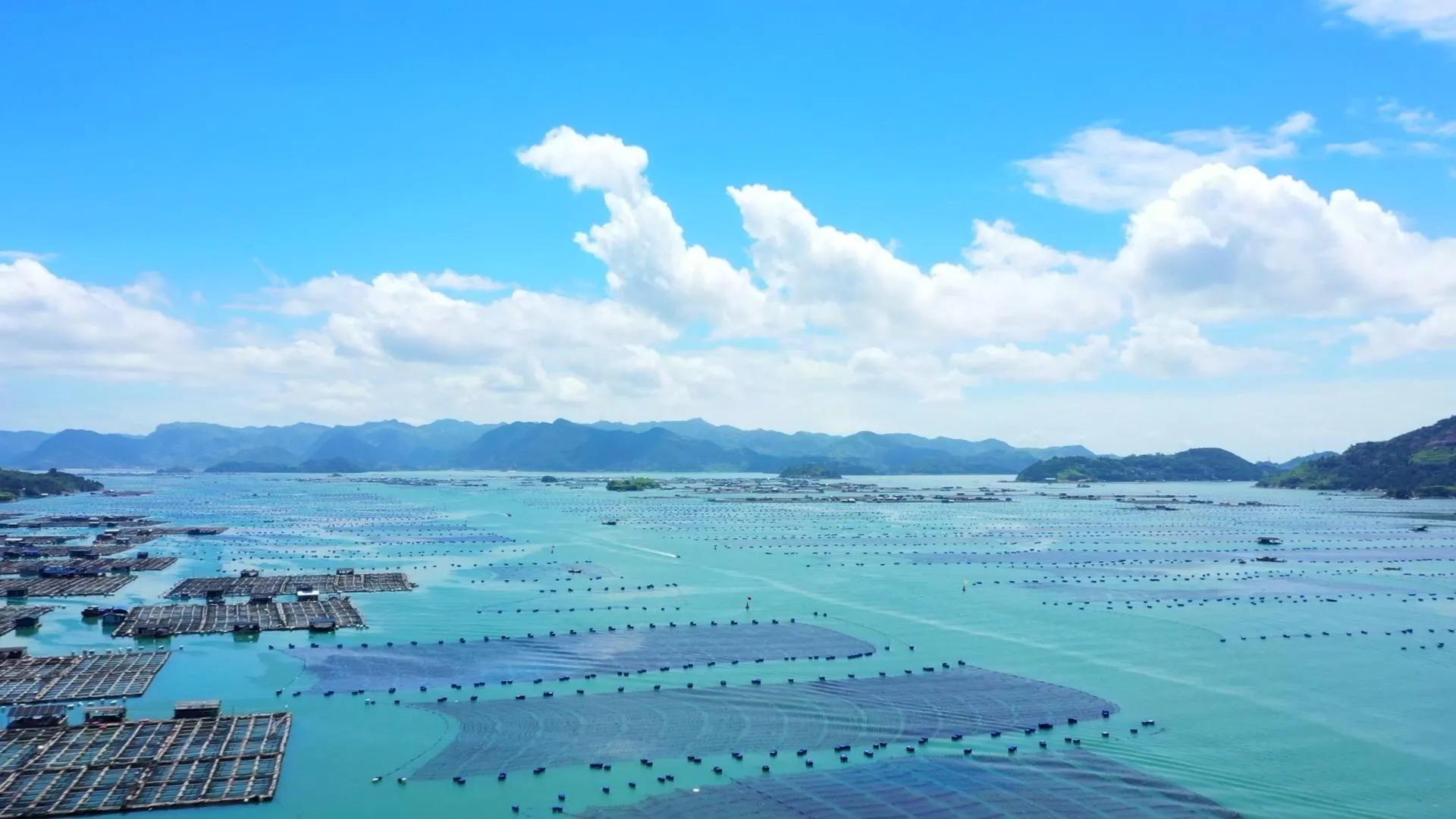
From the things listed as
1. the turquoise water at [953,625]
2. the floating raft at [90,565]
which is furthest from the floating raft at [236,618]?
the floating raft at [90,565]

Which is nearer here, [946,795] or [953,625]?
[946,795]

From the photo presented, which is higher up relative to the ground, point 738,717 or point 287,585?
point 287,585

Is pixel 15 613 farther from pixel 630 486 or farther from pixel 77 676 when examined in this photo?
pixel 630 486

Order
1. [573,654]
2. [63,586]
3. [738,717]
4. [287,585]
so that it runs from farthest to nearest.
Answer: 1. [63,586]
2. [287,585]
3. [573,654]
4. [738,717]

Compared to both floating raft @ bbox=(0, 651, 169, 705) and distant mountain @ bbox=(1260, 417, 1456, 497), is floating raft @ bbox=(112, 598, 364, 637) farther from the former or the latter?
distant mountain @ bbox=(1260, 417, 1456, 497)

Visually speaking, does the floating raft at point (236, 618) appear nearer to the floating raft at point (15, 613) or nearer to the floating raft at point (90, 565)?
the floating raft at point (15, 613)

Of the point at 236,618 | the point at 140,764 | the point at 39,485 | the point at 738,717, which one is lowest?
→ the point at 140,764

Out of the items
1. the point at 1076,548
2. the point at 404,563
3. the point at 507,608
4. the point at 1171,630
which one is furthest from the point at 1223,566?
the point at 404,563

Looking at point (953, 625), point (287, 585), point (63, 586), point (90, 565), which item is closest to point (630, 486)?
point (90, 565)
